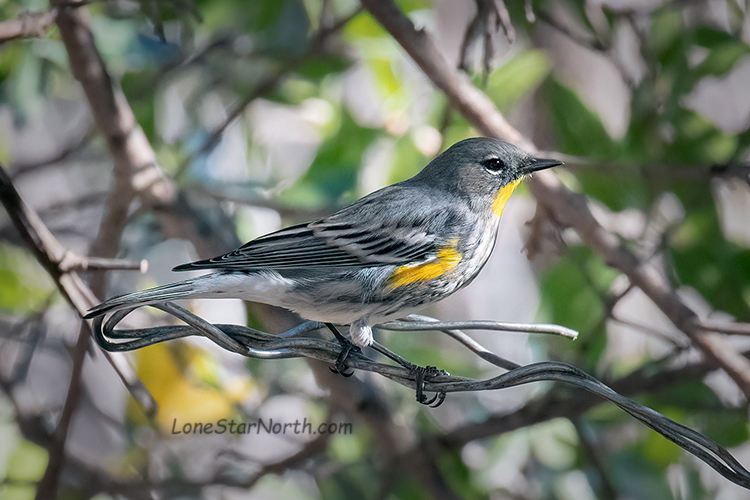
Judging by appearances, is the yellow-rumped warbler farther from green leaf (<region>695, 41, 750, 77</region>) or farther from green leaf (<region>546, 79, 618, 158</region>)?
green leaf (<region>695, 41, 750, 77</region>)

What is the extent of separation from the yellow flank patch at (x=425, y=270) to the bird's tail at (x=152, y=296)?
0.40 m

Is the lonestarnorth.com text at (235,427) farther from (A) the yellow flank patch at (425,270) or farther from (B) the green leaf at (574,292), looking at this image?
(A) the yellow flank patch at (425,270)

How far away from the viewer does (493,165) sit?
1556mm

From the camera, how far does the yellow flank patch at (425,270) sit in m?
1.31

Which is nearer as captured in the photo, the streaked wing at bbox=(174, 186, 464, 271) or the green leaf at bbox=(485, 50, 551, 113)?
the streaked wing at bbox=(174, 186, 464, 271)

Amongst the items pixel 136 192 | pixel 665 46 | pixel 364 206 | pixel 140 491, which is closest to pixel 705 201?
pixel 665 46

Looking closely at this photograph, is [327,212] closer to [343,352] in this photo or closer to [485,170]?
[485,170]

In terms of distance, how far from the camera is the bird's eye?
1.54 metres

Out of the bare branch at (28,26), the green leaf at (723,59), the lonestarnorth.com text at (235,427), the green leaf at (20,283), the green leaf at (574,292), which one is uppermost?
the bare branch at (28,26)

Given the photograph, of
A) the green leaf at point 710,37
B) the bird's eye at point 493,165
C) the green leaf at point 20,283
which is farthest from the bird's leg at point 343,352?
the green leaf at point 710,37

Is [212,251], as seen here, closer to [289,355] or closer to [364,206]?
[364,206]

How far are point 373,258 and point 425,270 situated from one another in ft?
0.39

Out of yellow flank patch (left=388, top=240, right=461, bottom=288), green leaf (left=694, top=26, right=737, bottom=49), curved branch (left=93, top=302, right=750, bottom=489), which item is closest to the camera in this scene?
curved branch (left=93, top=302, right=750, bottom=489)

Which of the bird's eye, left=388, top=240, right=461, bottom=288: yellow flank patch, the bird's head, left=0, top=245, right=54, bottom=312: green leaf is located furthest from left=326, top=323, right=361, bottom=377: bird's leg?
left=0, top=245, right=54, bottom=312: green leaf
